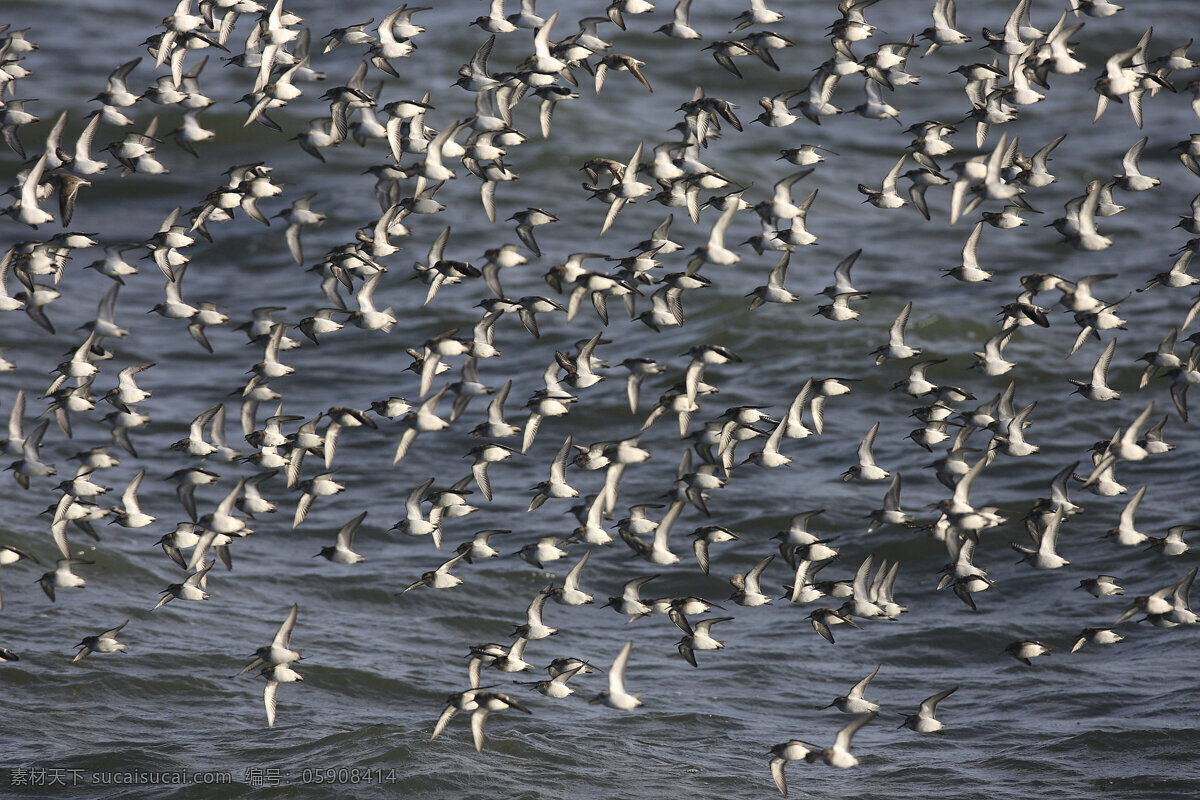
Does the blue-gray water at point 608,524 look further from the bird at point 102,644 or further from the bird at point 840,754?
the bird at point 840,754

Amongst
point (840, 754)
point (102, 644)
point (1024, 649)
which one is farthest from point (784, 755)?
point (102, 644)

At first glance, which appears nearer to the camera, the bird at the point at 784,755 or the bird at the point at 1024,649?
the bird at the point at 784,755

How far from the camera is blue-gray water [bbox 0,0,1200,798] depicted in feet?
59.5

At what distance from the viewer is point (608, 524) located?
24641mm

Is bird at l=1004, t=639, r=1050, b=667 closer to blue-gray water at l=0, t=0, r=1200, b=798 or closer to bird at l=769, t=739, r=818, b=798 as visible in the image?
blue-gray water at l=0, t=0, r=1200, b=798

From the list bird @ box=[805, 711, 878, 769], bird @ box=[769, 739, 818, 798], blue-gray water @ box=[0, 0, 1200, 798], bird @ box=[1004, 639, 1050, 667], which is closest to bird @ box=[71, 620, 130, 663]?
blue-gray water @ box=[0, 0, 1200, 798]

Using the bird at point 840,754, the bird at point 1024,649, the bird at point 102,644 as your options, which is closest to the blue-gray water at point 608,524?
the bird at point 102,644

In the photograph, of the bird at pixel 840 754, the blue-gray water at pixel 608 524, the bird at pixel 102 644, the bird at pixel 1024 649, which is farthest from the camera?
the bird at pixel 102 644

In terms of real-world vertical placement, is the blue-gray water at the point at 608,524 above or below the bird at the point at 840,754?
below

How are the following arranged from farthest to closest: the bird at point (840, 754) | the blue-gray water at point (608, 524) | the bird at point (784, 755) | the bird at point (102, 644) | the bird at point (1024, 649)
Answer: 1. the bird at point (102, 644)
2. the blue-gray water at point (608, 524)
3. the bird at point (1024, 649)
4. the bird at point (784, 755)
5. the bird at point (840, 754)

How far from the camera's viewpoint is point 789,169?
137ft

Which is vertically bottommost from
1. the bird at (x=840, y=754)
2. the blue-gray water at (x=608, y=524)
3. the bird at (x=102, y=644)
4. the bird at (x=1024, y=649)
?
the blue-gray water at (x=608, y=524)

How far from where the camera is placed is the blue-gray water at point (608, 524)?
1812cm

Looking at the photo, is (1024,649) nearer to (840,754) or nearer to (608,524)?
(840,754)
